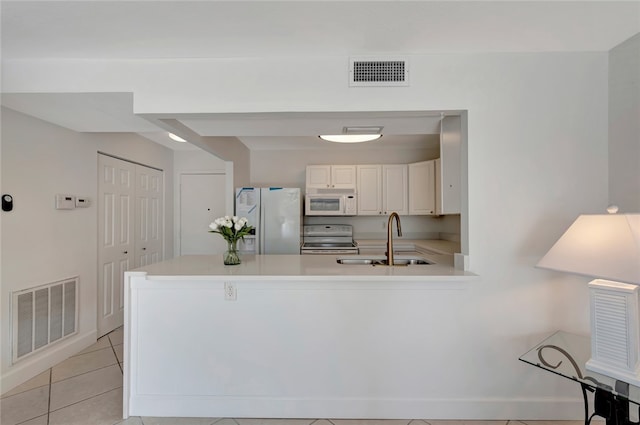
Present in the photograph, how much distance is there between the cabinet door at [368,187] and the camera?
4238mm

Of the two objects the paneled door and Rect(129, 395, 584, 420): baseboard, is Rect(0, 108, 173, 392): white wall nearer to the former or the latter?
the paneled door

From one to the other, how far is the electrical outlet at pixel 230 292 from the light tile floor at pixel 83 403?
733mm

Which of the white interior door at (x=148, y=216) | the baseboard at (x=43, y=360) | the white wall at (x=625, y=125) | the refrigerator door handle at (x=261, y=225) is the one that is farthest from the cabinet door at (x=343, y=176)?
the baseboard at (x=43, y=360)

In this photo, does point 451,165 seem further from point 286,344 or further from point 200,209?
point 200,209

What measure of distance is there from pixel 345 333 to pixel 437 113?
4.98 ft

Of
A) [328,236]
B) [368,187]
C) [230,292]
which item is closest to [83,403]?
[230,292]

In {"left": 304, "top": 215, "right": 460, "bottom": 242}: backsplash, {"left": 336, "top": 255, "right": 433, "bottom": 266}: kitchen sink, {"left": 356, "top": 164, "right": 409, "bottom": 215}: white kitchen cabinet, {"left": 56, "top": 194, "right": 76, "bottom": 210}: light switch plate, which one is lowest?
{"left": 336, "top": 255, "right": 433, "bottom": 266}: kitchen sink

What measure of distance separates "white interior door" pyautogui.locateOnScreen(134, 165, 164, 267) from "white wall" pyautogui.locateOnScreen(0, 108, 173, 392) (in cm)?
59

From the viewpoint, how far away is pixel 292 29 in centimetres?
152

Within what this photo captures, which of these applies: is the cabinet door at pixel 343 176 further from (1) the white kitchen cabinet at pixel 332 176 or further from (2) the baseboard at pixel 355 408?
(2) the baseboard at pixel 355 408

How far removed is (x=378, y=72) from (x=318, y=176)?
2538 millimetres

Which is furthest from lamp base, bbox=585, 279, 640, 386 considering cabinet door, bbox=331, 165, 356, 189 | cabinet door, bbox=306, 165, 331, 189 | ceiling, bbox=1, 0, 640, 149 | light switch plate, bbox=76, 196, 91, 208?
light switch plate, bbox=76, 196, 91, 208

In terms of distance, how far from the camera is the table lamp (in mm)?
1157

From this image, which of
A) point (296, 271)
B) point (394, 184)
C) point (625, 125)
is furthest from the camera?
point (394, 184)
